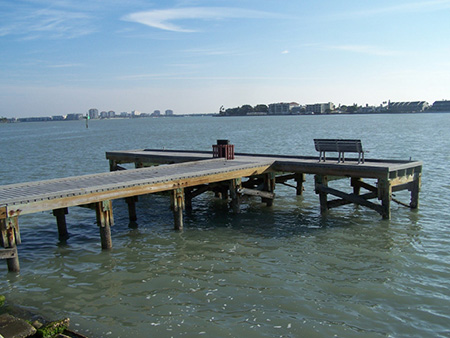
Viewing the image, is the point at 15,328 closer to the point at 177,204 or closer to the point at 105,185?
the point at 105,185

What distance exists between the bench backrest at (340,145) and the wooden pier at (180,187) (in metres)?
0.58

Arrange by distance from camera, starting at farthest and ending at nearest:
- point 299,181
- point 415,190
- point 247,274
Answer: point 299,181 → point 415,190 → point 247,274

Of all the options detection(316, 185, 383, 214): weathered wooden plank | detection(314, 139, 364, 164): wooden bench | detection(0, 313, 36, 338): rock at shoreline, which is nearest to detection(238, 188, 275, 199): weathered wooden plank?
detection(316, 185, 383, 214): weathered wooden plank

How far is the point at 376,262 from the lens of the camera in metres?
11.6

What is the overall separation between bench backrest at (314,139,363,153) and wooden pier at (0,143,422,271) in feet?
1.90

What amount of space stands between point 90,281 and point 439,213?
13.1 metres

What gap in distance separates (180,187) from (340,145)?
631cm

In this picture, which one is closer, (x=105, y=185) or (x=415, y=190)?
(x=105, y=185)

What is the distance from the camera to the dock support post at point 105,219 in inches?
484

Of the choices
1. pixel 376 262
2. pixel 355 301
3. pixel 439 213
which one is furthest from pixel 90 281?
pixel 439 213

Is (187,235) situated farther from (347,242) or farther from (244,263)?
(347,242)

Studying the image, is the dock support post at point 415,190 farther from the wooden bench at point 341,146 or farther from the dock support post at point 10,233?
the dock support post at point 10,233

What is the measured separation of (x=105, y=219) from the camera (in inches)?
491

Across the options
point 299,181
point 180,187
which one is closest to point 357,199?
point 299,181
